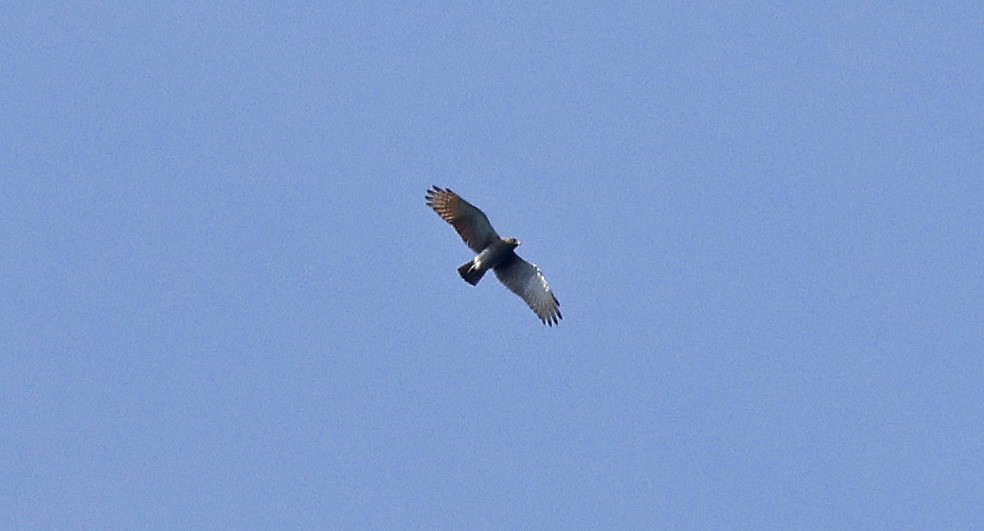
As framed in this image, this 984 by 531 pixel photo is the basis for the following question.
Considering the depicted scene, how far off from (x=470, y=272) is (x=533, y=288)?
2.02 metres

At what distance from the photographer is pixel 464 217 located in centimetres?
6481

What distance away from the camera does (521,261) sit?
65.7 m

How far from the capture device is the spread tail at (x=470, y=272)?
2547 inches

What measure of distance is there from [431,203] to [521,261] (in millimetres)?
2739

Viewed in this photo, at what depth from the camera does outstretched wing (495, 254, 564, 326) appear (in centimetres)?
6581

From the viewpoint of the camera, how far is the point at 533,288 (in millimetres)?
65938

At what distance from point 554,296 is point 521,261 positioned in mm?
1227

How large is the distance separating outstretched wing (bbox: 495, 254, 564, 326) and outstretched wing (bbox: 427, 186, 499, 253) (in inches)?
44.5

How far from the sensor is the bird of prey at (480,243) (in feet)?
212

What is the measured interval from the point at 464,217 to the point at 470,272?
4.41ft

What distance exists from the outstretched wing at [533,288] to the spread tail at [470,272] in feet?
3.46

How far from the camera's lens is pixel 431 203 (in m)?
64.8

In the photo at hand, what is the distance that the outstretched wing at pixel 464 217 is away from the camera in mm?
64625

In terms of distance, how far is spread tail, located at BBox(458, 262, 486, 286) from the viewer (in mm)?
64688
